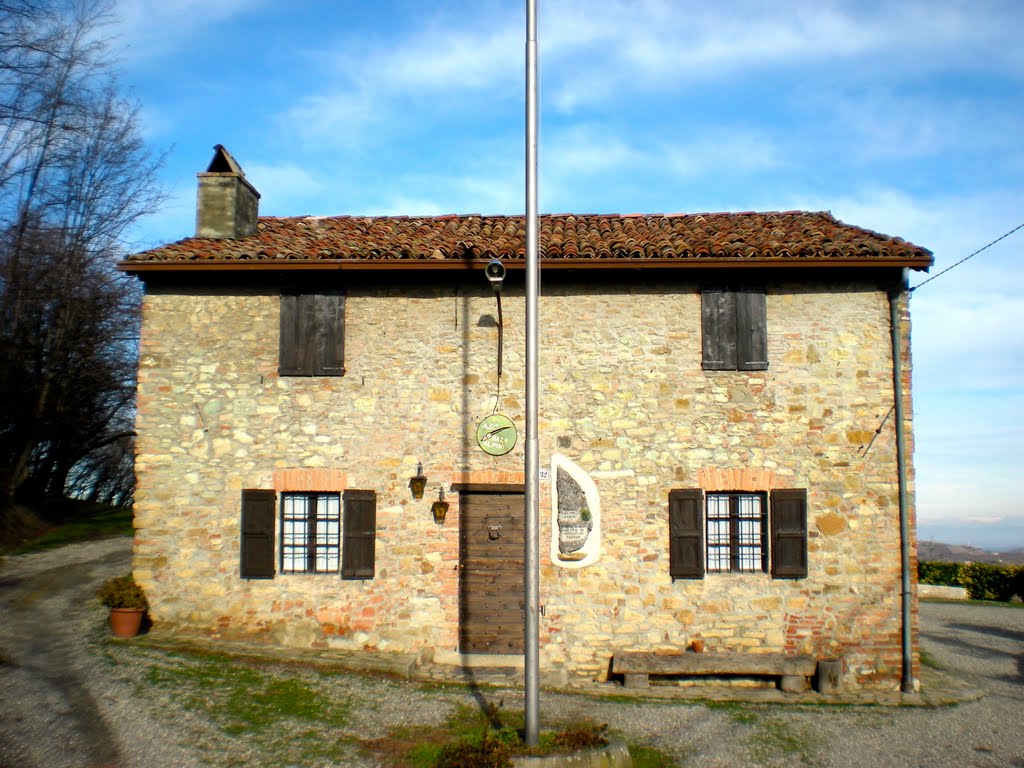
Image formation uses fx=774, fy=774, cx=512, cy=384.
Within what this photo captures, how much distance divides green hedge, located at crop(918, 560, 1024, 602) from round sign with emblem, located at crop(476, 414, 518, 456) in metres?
16.3

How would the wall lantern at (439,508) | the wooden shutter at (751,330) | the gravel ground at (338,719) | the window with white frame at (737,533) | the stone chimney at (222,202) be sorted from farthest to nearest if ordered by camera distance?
the stone chimney at (222,202), the wooden shutter at (751,330), the window with white frame at (737,533), the wall lantern at (439,508), the gravel ground at (338,719)

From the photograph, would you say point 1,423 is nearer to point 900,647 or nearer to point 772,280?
point 772,280

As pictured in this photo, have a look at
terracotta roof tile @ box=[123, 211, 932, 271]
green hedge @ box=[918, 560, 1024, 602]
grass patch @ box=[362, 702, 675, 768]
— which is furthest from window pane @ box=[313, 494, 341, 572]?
green hedge @ box=[918, 560, 1024, 602]

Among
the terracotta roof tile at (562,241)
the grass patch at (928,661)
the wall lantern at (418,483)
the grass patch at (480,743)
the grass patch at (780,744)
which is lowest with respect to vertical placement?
the grass patch at (928,661)

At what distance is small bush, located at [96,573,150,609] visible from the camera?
9805 mm

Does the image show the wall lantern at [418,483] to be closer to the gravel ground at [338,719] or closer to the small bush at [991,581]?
the gravel ground at [338,719]

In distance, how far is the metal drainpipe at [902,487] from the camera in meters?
9.75

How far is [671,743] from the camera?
7430mm

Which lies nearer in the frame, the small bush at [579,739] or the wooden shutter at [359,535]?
the small bush at [579,739]

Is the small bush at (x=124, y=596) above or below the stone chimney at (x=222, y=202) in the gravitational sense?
below

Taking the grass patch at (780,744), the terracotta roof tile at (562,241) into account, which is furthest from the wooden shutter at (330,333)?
the grass patch at (780,744)

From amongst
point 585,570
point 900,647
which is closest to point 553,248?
point 585,570

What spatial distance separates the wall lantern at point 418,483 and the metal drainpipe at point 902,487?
20.1 feet

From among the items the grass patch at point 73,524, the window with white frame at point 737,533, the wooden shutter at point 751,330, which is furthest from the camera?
the grass patch at point 73,524
